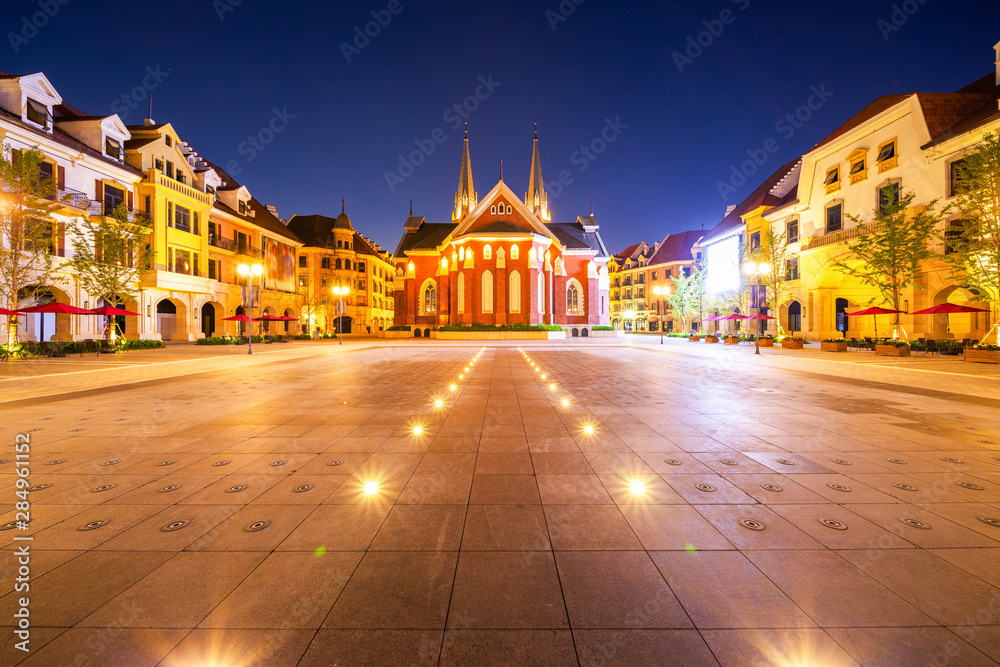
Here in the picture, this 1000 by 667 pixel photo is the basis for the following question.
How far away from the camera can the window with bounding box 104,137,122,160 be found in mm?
27906

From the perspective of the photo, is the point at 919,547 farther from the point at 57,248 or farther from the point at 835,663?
the point at 57,248

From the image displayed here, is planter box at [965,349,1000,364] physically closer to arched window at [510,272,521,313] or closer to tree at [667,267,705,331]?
tree at [667,267,705,331]

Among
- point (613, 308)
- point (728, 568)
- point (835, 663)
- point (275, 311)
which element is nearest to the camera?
point (835, 663)

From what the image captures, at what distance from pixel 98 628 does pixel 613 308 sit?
302ft

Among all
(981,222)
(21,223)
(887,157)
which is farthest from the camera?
(887,157)

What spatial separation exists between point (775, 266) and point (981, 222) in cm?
1373

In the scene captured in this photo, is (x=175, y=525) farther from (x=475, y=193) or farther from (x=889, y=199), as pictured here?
(x=475, y=193)

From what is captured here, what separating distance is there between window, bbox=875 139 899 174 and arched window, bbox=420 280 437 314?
44.2 metres

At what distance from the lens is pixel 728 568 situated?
3002mm

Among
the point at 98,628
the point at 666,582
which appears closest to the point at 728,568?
the point at 666,582

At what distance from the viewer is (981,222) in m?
19.9

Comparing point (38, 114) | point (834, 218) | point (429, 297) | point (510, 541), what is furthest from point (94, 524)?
point (429, 297)

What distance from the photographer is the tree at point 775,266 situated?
3288 cm

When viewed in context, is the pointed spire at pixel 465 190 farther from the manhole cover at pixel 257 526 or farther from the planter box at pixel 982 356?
the manhole cover at pixel 257 526
